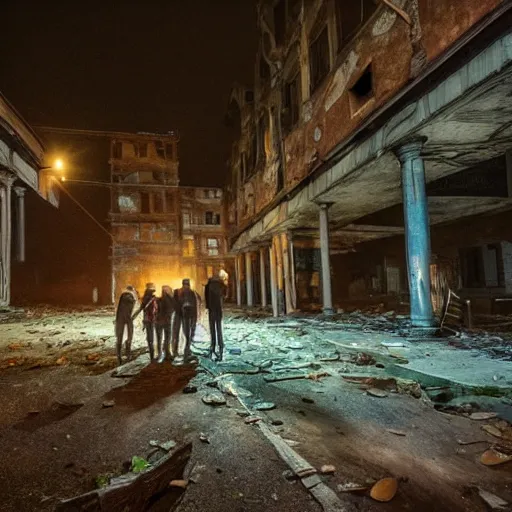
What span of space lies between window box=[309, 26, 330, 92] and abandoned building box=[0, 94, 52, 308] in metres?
11.3

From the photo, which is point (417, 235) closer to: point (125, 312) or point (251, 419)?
point (251, 419)

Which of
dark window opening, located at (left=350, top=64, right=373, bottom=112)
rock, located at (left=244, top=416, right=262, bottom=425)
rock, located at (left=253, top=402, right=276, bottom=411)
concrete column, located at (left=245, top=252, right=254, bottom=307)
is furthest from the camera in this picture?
concrete column, located at (left=245, top=252, right=254, bottom=307)

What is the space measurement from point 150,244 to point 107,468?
25016 mm

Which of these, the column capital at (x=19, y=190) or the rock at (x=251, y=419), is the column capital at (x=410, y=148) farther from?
the column capital at (x=19, y=190)

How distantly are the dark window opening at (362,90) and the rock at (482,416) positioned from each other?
6.69 m

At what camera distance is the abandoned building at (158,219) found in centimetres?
2628

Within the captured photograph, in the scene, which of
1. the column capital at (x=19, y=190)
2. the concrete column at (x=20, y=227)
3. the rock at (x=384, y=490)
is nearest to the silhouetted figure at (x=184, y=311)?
the rock at (x=384, y=490)

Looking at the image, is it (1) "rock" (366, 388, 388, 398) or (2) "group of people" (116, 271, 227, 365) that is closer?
(1) "rock" (366, 388, 388, 398)

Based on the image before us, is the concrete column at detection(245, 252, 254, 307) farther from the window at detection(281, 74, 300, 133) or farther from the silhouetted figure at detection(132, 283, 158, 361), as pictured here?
the silhouetted figure at detection(132, 283, 158, 361)

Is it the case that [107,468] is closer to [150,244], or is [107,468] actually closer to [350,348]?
[350,348]

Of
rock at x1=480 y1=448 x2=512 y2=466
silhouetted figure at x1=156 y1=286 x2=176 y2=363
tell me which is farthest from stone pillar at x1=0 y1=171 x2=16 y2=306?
rock at x1=480 y1=448 x2=512 y2=466

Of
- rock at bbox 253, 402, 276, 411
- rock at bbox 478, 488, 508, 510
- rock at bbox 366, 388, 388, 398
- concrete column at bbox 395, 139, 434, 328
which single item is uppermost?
concrete column at bbox 395, 139, 434, 328

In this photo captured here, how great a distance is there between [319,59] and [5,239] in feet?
43.6

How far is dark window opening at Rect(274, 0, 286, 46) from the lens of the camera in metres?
13.2
